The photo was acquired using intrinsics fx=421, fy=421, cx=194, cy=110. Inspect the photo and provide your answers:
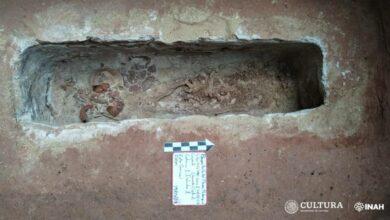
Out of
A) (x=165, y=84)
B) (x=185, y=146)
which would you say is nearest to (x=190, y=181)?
(x=185, y=146)

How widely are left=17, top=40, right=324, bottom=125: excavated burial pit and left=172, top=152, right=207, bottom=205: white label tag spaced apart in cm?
45

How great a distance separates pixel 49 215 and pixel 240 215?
3.28ft

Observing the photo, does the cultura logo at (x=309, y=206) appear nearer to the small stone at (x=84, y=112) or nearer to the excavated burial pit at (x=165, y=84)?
the excavated burial pit at (x=165, y=84)

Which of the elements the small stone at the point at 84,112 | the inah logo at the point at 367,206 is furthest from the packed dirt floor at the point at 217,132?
the small stone at the point at 84,112

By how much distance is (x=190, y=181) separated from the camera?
7.26ft

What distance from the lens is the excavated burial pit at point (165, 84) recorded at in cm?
250

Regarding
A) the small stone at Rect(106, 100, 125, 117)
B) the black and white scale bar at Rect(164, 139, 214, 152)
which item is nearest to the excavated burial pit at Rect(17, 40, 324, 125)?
the small stone at Rect(106, 100, 125, 117)

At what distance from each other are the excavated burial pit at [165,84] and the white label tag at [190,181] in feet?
1.48

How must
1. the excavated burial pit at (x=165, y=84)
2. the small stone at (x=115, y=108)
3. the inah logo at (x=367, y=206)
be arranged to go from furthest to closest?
the small stone at (x=115, y=108) < the excavated burial pit at (x=165, y=84) < the inah logo at (x=367, y=206)

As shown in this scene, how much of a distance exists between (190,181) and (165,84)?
70 centimetres

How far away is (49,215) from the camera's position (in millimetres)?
2205

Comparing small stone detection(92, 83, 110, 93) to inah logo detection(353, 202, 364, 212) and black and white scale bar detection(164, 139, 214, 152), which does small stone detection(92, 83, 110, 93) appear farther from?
inah logo detection(353, 202, 364, 212)

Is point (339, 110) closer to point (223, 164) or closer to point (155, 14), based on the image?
point (223, 164)

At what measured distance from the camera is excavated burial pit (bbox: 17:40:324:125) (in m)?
2.50
